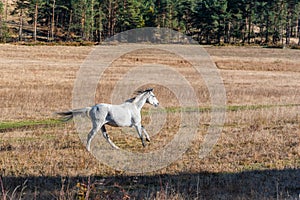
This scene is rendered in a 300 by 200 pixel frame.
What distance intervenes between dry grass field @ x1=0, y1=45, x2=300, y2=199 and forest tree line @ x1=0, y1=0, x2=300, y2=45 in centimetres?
6586

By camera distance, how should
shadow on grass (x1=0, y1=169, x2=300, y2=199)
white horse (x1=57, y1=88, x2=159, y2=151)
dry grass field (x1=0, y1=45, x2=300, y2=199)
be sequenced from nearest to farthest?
shadow on grass (x1=0, y1=169, x2=300, y2=199) < dry grass field (x1=0, y1=45, x2=300, y2=199) < white horse (x1=57, y1=88, x2=159, y2=151)

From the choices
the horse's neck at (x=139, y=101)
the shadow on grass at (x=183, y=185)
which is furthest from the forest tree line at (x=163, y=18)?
the shadow on grass at (x=183, y=185)

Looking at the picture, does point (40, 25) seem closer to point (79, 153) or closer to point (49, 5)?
point (49, 5)

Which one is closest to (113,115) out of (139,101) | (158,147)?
(139,101)

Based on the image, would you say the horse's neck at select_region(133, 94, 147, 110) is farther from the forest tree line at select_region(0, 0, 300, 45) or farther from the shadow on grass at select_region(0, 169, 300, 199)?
the forest tree line at select_region(0, 0, 300, 45)

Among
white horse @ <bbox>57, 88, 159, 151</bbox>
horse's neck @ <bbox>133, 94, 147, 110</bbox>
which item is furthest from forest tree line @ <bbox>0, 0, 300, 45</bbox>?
white horse @ <bbox>57, 88, 159, 151</bbox>

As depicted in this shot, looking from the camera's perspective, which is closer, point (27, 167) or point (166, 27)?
point (27, 167)

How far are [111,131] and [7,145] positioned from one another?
4.32 metres

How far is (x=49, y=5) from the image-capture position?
104000mm

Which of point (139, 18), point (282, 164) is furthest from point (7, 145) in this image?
point (139, 18)

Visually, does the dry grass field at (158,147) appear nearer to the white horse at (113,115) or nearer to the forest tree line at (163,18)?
the white horse at (113,115)

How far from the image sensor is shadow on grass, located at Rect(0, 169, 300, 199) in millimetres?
9781

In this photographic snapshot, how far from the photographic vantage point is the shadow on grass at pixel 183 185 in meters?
9.78

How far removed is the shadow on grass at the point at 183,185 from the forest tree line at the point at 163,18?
8579 cm
